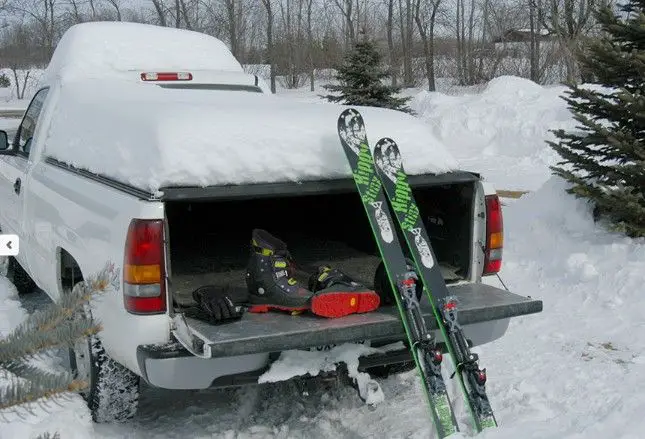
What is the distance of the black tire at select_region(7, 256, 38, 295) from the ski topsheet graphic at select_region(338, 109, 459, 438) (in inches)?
145

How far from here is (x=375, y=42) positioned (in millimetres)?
15711

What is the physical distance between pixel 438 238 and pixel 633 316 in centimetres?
212

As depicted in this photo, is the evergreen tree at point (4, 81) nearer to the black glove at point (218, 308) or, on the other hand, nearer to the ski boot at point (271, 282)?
the ski boot at point (271, 282)

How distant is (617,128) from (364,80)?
8992 mm

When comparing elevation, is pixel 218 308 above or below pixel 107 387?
above

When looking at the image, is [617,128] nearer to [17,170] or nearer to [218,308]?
[218,308]

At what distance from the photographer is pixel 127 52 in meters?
6.18

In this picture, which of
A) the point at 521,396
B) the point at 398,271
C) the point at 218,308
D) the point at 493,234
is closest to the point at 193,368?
the point at 218,308

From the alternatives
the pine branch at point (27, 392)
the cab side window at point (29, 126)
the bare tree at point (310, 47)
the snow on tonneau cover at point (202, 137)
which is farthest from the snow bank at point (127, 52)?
the bare tree at point (310, 47)

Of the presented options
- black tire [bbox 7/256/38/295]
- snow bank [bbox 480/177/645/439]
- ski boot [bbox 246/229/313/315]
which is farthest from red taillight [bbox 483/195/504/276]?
black tire [bbox 7/256/38/295]

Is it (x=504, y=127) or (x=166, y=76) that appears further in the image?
(x=504, y=127)

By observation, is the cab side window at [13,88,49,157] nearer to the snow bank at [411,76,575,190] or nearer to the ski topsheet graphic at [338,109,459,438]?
the ski topsheet graphic at [338,109,459,438]

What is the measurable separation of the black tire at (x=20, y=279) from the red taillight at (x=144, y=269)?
336 cm

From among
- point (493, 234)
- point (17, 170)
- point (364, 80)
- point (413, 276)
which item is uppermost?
point (364, 80)
